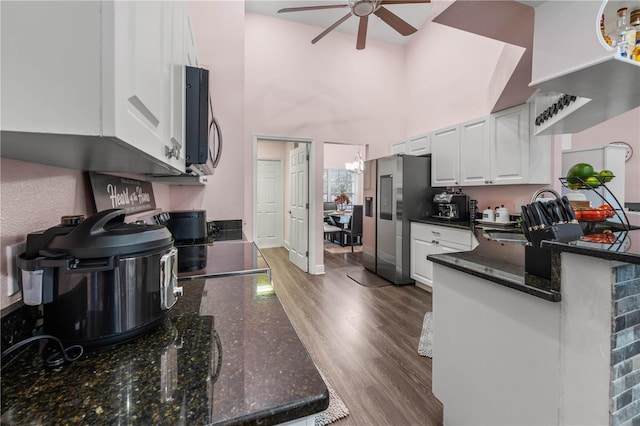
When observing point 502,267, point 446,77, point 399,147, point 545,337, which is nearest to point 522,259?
point 502,267

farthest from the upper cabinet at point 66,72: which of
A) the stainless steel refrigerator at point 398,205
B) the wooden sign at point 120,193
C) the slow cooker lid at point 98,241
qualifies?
the stainless steel refrigerator at point 398,205

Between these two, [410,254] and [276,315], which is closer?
Result: [276,315]

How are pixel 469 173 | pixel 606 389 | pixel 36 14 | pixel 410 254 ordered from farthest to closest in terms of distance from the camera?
pixel 410 254, pixel 469 173, pixel 606 389, pixel 36 14

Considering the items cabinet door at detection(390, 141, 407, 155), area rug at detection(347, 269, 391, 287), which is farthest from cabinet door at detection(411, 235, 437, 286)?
cabinet door at detection(390, 141, 407, 155)

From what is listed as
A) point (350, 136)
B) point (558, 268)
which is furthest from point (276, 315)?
point (350, 136)

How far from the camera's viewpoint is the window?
8.09 meters

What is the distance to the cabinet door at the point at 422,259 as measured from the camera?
352 centimetres

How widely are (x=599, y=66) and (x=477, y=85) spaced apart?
116 inches

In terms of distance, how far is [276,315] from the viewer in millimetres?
858

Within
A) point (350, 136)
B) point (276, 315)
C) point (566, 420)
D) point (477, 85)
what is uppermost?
point (477, 85)

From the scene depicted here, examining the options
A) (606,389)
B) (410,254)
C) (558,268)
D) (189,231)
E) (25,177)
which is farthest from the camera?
(410,254)

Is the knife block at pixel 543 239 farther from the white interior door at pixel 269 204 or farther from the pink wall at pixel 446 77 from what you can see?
the white interior door at pixel 269 204

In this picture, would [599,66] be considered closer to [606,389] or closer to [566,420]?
[606,389]

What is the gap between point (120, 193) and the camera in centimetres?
131
